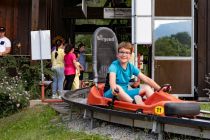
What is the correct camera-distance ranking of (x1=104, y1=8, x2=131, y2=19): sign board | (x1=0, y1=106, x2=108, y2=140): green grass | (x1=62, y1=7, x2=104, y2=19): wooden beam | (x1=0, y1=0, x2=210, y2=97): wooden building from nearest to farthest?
(x1=0, y1=106, x2=108, y2=140): green grass, (x1=0, y1=0, x2=210, y2=97): wooden building, (x1=104, y1=8, x2=131, y2=19): sign board, (x1=62, y1=7, x2=104, y2=19): wooden beam

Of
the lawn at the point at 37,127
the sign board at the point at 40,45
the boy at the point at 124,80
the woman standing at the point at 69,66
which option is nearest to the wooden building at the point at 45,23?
the woman standing at the point at 69,66

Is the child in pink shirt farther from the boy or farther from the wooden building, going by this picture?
the boy

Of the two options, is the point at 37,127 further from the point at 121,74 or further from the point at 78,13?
the point at 78,13

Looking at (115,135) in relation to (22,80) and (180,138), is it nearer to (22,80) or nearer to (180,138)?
(180,138)

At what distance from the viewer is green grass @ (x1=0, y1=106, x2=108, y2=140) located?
8516 millimetres

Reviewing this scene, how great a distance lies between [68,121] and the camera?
10023mm

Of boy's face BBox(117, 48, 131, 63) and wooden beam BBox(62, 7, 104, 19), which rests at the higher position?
wooden beam BBox(62, 7, 104, 19)

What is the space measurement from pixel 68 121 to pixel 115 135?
1.97m

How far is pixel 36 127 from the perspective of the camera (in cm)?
983

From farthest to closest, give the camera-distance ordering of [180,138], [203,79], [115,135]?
[203,79], [115,135], [180,138]

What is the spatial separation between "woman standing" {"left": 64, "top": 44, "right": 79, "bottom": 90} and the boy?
5.09 m

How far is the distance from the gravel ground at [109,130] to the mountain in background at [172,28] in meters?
5.56

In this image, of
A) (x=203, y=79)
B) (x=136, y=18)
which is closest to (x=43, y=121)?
(x=136, y=18)

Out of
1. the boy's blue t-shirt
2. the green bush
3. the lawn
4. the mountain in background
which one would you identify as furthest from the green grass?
the mountain in background
